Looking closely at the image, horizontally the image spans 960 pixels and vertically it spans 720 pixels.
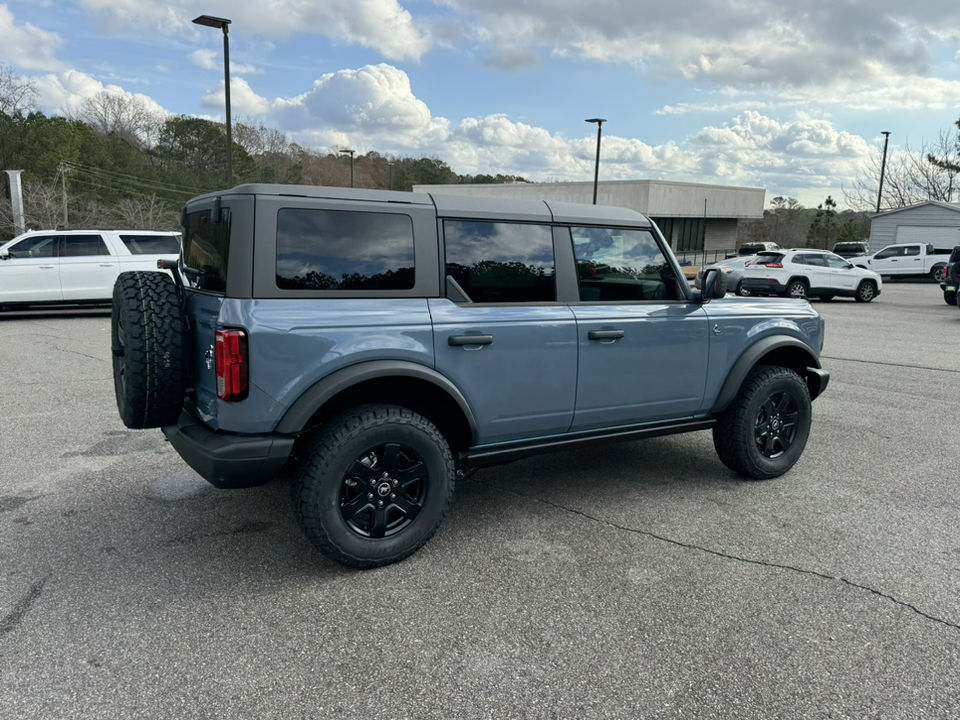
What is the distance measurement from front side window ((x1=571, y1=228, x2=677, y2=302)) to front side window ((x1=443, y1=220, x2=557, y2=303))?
0.77 feet

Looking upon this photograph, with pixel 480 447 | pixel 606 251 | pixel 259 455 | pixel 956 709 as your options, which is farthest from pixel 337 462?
pixel 956 709

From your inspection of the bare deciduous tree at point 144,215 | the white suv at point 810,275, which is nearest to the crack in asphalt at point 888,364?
the white suv at point 810,275

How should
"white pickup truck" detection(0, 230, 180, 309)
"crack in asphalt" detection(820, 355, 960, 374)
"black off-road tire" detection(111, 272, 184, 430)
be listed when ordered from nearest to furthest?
"black off-road tire" detection(111, 272, 184, 430) < "crack in asphalt" detection(820, 355, 960, 374) < "white pickup truck" detection(0, 230, 180, 309)

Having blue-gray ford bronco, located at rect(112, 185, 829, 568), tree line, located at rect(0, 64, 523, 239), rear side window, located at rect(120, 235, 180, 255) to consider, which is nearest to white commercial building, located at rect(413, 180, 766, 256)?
tree line, located at rect(0, 64, 523, 239)

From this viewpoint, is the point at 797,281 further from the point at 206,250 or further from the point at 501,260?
the point at 206,250

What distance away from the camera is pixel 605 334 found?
4004 mm

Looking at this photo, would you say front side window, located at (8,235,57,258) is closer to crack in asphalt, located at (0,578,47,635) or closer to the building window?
crack in asphalt, located at (0,578,47,635)

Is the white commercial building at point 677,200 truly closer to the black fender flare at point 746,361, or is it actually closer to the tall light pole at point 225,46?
the tall light pole at point 225,46

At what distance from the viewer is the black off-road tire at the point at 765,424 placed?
15.1 ft

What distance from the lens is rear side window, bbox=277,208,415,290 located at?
128 inches

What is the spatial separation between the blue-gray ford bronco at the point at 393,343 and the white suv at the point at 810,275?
16.8 meters

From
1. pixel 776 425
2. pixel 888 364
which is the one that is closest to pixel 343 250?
pixel 776 425

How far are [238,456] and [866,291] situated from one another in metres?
21.5

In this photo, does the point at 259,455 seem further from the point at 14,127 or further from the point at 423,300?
the point at 14,127
